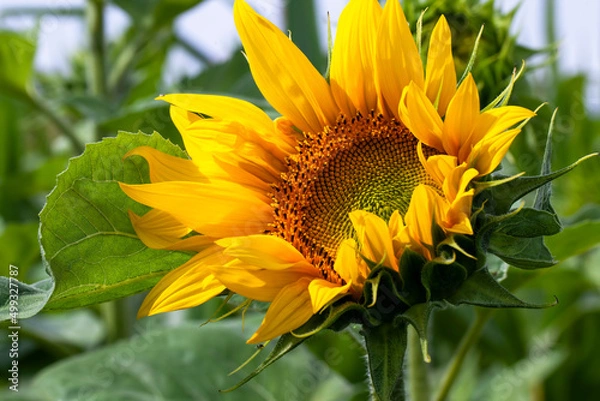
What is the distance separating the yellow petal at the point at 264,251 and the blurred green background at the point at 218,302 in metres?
0.14

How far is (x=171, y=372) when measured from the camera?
→ 1246mm

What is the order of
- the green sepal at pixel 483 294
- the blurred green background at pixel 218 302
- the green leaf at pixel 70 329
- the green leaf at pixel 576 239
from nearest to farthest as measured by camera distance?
1. the green sepal at pixel 483 294
2. the green leaf at pixel 576 239
3. the blurred green background at pixel 218 302
4. the green leaf at pixel 70 329

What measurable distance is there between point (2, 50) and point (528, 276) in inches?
36.7

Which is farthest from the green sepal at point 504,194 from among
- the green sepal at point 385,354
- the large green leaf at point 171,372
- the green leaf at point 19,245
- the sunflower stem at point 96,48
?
the sunflower stem at point 96,48

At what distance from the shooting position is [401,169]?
799mm

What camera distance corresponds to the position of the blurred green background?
110 centimetres

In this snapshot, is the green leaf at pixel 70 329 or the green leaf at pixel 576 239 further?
the green leaf at pixel 70 329

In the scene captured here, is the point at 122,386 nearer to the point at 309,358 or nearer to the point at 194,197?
the point at 309,358

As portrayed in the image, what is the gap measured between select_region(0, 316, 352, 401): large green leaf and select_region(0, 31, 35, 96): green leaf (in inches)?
19.1

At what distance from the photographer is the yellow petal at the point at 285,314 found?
698mm

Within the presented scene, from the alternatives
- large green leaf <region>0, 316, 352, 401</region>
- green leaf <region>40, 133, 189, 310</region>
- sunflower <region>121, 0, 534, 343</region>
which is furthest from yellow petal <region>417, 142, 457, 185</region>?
large green leaf <region>0, 316, 352, 401</region>

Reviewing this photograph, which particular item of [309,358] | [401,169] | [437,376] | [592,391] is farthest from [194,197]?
[592,391]

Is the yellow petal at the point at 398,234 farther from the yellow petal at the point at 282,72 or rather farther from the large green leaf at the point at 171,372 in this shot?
the large green leaf at the point at 171,372

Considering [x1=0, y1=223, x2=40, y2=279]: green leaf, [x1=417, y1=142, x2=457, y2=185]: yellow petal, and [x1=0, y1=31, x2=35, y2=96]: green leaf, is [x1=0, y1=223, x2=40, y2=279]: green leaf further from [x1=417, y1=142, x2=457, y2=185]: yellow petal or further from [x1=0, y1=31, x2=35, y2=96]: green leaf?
[x1=417, y1=142, x2=457, y2=185]: yellow petal
